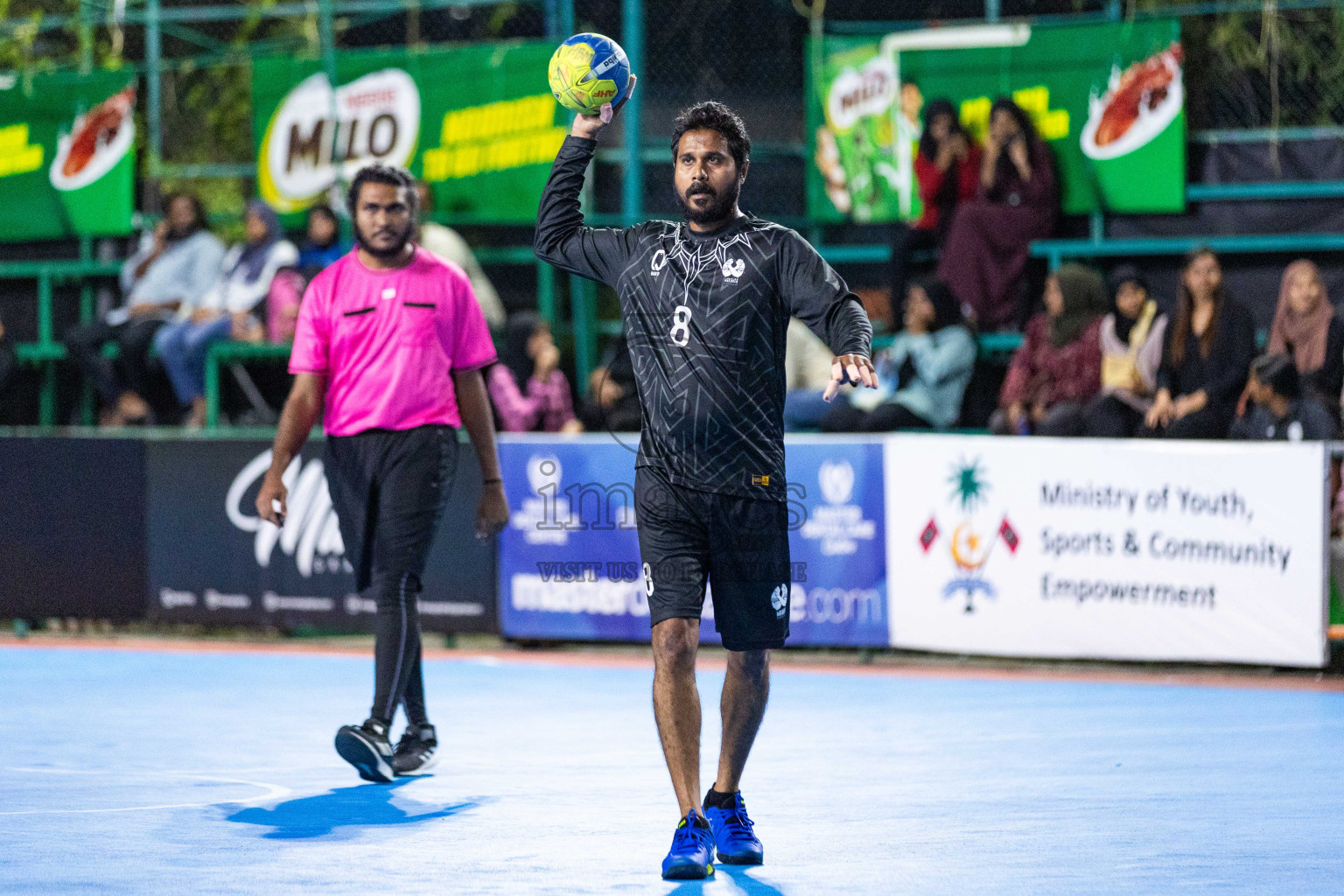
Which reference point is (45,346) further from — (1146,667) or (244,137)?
(1146,667)

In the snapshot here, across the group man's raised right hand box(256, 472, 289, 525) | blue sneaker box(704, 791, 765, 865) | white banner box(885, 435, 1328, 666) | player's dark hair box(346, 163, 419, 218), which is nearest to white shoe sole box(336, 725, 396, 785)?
man's raised right hand box(256, 472, 289, 525)

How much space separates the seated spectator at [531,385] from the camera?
13516mm

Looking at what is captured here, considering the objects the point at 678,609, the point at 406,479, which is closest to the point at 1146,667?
the point at 406,479

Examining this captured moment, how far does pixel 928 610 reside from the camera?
11.3 meters

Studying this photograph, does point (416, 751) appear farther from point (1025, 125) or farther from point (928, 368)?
point (1025, 125)

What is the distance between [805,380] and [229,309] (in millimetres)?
4947

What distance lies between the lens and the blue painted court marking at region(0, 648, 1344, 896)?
5.51 metres

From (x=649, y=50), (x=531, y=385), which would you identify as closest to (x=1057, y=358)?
(x=531, y=385)

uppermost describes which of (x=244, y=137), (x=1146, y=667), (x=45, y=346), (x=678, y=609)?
(x=244, y=137)

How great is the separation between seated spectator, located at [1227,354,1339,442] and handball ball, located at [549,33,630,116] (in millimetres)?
6779

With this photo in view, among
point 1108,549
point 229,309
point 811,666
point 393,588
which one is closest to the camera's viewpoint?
point 393,588

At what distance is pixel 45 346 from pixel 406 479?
1085 cm

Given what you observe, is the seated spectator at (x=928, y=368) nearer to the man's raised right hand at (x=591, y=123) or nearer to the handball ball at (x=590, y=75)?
the handball ball at (x=590, y=75)

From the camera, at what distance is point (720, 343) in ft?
18.6
